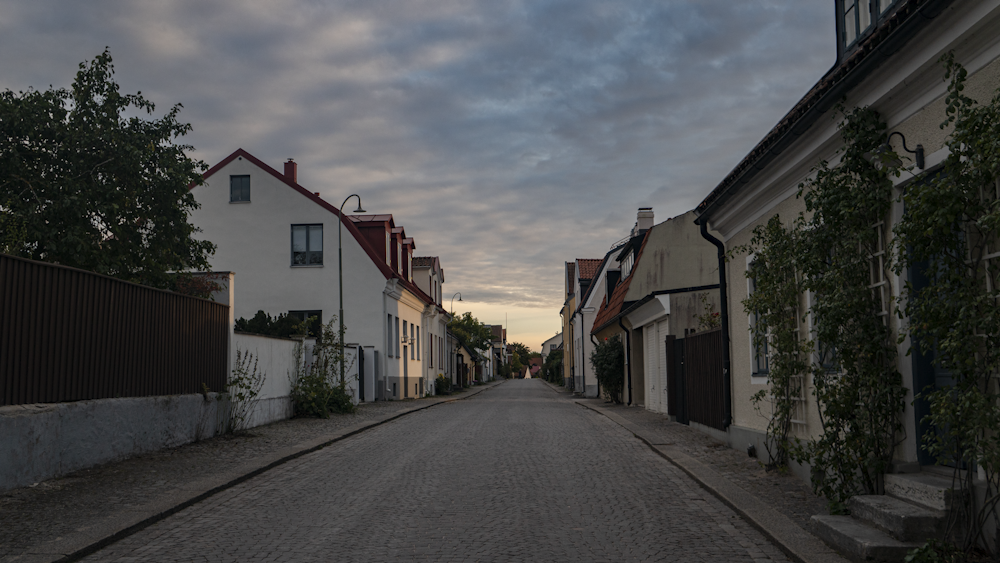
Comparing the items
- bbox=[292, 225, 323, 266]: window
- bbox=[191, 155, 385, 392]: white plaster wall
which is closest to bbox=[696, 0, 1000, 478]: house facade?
bbox=[191, 155, 385, 392]: white plaster wall

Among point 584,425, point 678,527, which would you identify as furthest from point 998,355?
point 584,425

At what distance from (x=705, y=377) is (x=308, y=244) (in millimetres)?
19066

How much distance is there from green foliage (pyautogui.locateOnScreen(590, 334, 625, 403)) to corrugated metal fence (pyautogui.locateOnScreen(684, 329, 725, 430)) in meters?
11.2

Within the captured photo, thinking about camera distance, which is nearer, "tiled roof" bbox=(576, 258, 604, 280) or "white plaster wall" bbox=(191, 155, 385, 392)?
"white plaster wall" bbox=(191, 155, 385, 392)

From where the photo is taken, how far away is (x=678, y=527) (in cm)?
669

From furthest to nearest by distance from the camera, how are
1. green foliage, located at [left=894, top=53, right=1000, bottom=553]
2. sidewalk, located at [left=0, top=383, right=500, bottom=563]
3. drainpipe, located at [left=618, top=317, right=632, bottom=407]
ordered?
drainpipe, located at [left=618, top=317, right=632, bottom=407] → sidewalk, located at [left=0, top=383, right=500, bottom=563] → green foliage, located at [left=894, top=53, right=1000, bottom=553]

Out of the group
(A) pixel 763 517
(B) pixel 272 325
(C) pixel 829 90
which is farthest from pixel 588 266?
(A) pixel 763 517

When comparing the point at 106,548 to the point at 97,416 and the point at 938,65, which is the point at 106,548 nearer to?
the point at 97,416

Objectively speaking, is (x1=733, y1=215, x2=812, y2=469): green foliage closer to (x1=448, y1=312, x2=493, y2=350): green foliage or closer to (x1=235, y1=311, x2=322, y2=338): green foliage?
(x1=235, y1=311, x2=322, y2=338): green foliage

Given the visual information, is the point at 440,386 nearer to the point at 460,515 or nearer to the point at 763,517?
the point at 460,515

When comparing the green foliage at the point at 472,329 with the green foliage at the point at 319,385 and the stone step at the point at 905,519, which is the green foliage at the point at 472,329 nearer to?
the green foliage at the point at 319,385

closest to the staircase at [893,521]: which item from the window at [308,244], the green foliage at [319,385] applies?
the green foliage at [319,385]

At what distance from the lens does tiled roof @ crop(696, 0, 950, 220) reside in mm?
5496

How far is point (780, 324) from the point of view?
8969mm
